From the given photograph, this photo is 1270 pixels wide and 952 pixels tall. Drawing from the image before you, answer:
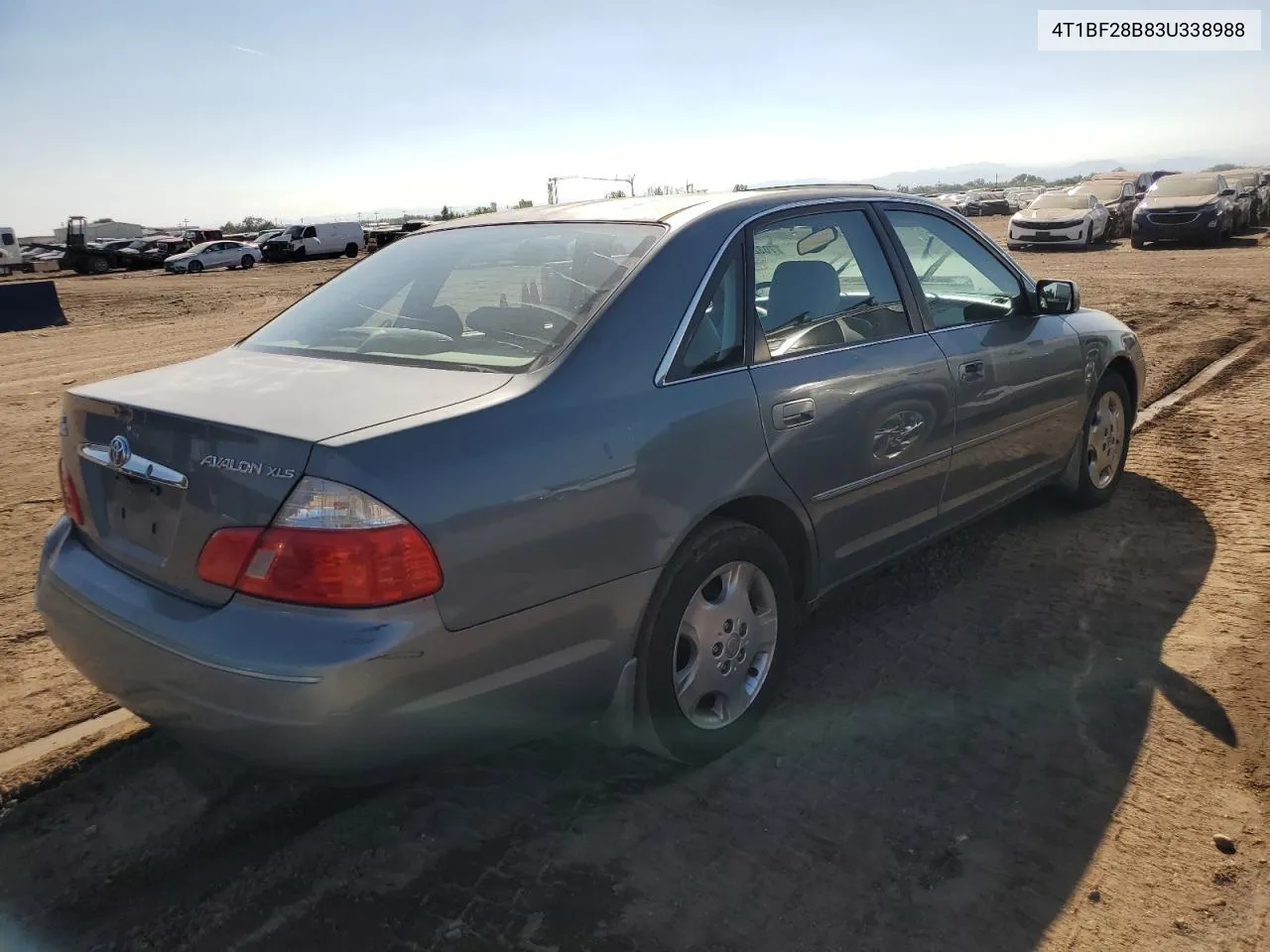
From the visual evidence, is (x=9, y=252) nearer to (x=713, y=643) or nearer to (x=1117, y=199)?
(x=1117, y=199)

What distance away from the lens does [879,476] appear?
131 inches

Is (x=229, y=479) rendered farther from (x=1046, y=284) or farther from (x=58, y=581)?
(x=1046, y=284)

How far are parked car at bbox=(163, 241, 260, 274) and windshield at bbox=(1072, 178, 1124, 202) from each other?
31143 millimetres

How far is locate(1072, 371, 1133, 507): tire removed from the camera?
15.8 feet

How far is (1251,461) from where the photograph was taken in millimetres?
5703

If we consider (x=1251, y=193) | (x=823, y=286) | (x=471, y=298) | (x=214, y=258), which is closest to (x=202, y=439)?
(x=471, y=298)

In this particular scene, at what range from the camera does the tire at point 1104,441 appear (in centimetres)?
482

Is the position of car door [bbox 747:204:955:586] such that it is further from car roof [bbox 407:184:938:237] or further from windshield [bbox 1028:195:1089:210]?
windshield [bbox 1028:195:1089:210]

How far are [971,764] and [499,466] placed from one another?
1732 millimetres

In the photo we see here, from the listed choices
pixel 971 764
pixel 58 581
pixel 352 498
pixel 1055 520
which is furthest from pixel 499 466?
pixel 1055 520

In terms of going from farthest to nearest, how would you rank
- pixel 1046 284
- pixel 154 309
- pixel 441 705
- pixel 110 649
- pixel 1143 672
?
pixel 154 309
pixel 1046 284
pixel 1143 672
pixel 110 649
pixel 441 705

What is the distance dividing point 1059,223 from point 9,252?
3931cm

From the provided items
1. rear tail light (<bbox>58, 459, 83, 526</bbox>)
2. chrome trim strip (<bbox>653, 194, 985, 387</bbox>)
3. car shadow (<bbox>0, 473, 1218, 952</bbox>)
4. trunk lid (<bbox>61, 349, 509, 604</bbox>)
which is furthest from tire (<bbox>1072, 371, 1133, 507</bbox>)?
rear tail light (<bbox>58, 459, 83, 526</bbox>)

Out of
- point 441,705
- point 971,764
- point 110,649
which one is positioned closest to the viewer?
point 441,705
